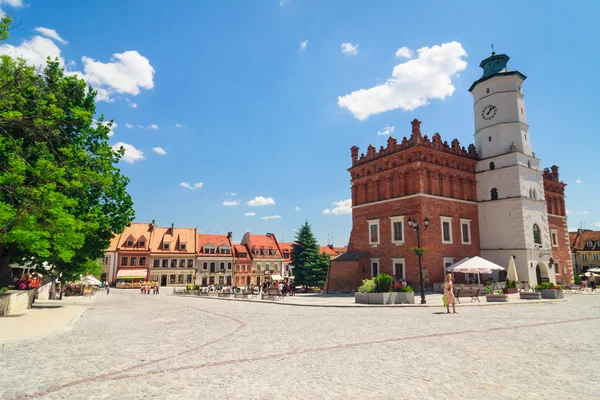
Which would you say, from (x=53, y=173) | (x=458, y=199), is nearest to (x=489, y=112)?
(x=458, y=199)

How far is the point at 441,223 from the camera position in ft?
101

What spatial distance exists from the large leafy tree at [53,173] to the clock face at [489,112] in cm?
3302

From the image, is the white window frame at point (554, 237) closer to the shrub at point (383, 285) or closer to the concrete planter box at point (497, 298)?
the concrete planter box at point (497, 298)

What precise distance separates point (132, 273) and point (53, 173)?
44.9m

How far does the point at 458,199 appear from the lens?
108 feet

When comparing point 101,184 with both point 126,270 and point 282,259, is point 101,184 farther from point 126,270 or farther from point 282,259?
point 282,259

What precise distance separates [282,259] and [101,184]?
161ft

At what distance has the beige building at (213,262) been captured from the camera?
58.7 metres

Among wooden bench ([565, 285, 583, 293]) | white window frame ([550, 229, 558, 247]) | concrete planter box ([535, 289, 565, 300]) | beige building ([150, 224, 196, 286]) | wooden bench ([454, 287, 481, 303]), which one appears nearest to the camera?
wooden bench ([454, 287, 481, 303])

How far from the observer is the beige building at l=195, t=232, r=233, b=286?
58719 mm

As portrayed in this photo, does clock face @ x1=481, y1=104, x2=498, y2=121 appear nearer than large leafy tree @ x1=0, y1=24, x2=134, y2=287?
No

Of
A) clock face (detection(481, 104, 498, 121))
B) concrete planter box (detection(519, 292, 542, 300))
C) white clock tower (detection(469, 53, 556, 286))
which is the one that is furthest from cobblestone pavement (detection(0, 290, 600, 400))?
clock face (detection(481, 104, 498, 121))

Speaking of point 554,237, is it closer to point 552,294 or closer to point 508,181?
point 508,181

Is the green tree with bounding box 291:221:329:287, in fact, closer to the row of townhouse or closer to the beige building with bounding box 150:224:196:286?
the row of townhouse
